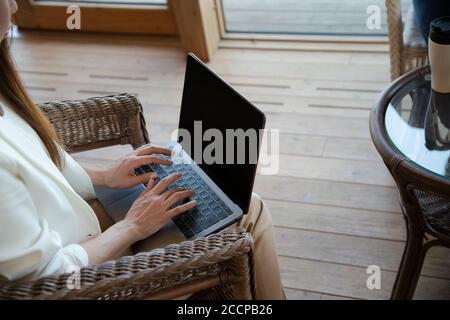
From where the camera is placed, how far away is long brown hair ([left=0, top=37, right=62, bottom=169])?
1102mm

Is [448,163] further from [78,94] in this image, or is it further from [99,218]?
[78,94]

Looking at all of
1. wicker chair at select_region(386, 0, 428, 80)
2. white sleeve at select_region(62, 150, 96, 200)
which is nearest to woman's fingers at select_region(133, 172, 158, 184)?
white sleeve at select_region(62, 150, 96, 200)

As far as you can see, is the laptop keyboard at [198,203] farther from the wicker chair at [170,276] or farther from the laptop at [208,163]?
the wicker chair at [170,276]

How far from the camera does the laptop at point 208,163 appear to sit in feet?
3.83

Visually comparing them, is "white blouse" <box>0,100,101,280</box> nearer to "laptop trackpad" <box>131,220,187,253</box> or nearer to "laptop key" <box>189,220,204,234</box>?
"laptop trackpad" <box>131,220,187,253</box>

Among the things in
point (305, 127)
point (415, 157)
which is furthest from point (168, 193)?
point (305, 127)

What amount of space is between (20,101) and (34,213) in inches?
12.1

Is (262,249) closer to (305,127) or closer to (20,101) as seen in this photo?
(20,101)

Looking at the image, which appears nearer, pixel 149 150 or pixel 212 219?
pixel 212 219

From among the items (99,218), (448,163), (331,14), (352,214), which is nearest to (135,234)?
(99,218)

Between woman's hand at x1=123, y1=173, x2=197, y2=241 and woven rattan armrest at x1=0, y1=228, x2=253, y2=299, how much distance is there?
142mm

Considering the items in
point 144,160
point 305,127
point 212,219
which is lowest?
point 305,127

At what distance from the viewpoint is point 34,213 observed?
93 centimetres

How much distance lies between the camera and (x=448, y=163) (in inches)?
47.2
